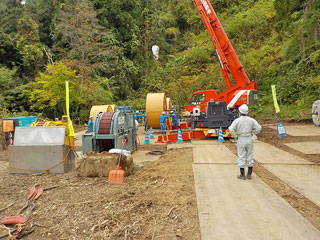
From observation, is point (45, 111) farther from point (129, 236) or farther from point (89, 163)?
point (129, 236)

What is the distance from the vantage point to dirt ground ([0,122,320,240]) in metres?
4.04

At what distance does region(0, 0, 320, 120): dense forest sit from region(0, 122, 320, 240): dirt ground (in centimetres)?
1492

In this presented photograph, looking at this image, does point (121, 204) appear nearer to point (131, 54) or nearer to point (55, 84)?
point (55, 84)

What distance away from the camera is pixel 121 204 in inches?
199

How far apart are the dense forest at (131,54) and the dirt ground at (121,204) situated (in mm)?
14917

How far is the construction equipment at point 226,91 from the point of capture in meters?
13.3

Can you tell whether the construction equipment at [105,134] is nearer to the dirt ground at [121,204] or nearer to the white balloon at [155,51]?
the dirt ground at [121,204]

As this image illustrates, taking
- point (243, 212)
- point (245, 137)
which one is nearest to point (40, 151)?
point (245, 137)

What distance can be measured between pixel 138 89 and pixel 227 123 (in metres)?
20.8

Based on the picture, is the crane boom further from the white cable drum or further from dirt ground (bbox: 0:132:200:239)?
dirt ground (bbox: 0:132:200:239)

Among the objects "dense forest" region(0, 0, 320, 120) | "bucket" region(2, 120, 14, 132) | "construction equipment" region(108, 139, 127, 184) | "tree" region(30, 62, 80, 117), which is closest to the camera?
"construction equipment" region(108, 139, 127, 184)

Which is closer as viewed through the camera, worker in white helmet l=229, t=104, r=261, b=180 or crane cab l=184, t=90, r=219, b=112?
worker in white helmet l=229, t=104, r=261, b=180

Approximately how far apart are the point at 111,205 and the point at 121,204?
0.19 metres

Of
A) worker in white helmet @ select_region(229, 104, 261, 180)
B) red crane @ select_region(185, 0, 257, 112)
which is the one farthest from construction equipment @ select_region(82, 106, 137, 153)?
red crane @ select_region(185, 0, 257, 112)
